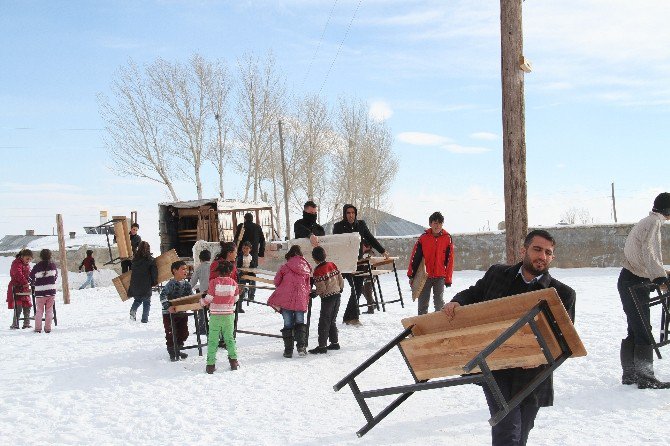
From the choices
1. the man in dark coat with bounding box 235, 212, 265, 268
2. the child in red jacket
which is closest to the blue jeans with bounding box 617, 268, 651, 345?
the man in dark coat with bounding box 235, 212, 265, 268

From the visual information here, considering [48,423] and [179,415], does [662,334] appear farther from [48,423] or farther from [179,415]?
[48,423]

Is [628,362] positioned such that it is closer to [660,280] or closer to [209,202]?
[660,280]

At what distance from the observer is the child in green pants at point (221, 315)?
8.03 meters

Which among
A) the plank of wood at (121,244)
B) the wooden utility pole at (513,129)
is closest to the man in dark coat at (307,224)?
the wooden utility pole at (513,129)

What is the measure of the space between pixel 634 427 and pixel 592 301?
7.84 m

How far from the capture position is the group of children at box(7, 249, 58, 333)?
12.0 meters

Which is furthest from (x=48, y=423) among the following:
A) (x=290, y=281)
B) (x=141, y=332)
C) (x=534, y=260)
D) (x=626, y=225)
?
(x=626, y=225)

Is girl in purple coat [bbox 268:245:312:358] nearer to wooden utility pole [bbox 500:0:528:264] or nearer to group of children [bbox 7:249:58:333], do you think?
wooden utility pole [bbox 500:0:528:264]

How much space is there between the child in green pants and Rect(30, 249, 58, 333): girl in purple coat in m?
5.01

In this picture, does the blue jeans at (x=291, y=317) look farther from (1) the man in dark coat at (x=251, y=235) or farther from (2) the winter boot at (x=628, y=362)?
(1) the man in dark coat at (x=251, y=235)

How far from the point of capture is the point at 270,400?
6.56 metres

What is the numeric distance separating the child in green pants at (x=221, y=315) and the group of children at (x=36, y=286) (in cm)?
487

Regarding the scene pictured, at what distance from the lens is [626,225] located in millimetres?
18922

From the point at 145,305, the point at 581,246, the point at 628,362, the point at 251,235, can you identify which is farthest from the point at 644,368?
the point at 581,246
